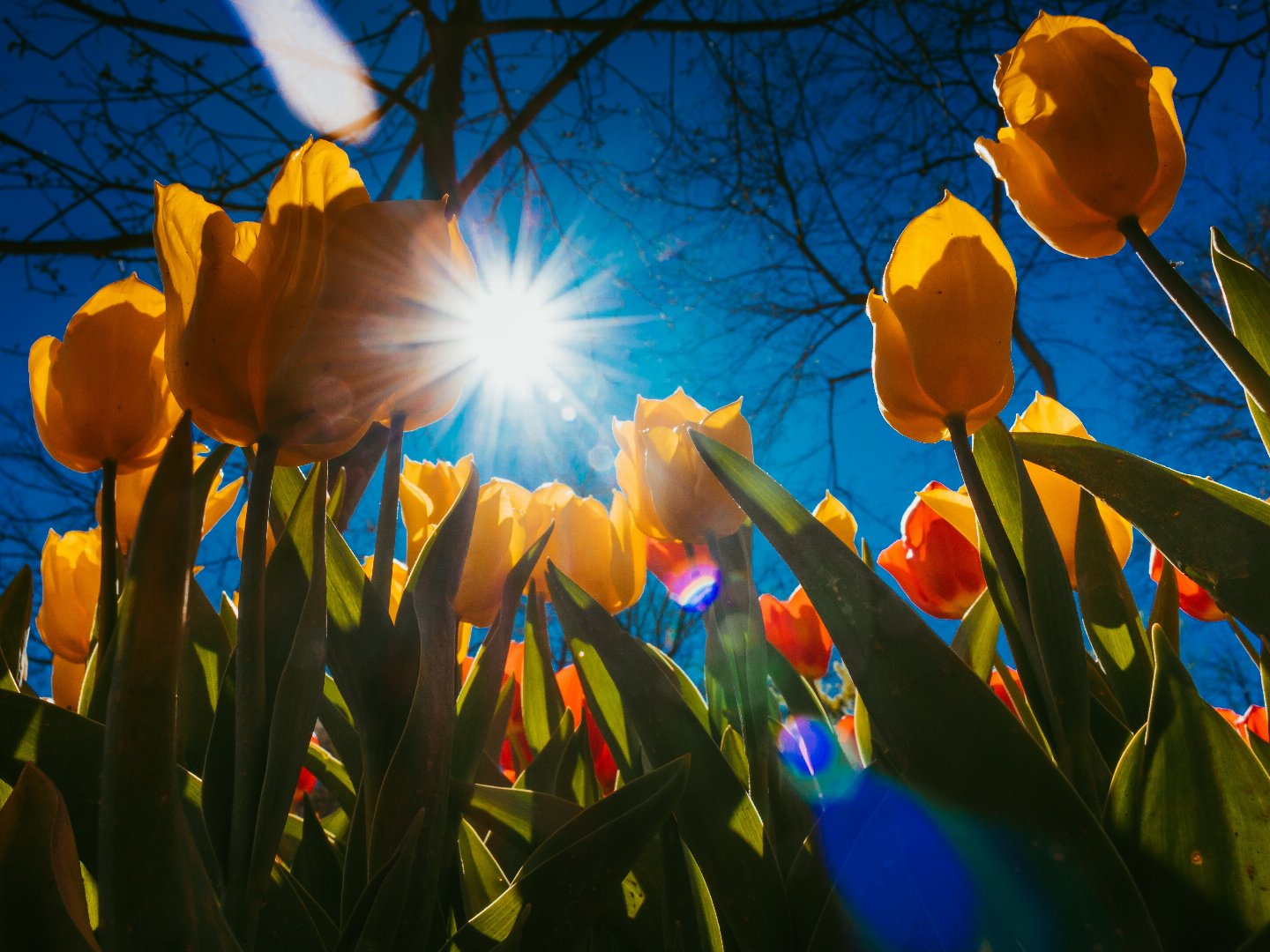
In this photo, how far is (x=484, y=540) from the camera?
66cm

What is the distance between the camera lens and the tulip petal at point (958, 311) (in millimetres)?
505

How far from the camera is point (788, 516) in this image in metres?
0.44

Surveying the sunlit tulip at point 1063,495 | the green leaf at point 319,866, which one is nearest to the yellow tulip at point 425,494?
the green leaf at point 319,866

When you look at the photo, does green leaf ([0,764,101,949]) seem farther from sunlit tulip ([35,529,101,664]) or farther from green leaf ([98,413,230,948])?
sunlit tulip ([35,529,101,664])

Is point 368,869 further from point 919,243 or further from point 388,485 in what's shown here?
point 919,243

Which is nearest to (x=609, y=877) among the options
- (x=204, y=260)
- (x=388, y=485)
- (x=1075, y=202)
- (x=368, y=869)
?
(x=368, y=869)

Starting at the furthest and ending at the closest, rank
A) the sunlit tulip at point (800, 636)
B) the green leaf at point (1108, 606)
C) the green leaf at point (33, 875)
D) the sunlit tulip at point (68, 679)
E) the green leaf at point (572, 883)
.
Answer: the sunlit tulip at point (800, 636) → the sunlit tulip at point (68, 679) → the green leaf at point (1108, 606) → the green leaf at point (572, 883) → the green leaf at point (33, 875)

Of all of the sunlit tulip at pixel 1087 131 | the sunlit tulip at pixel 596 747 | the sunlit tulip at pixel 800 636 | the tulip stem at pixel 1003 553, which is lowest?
the tulip stem at pixel 1003 553

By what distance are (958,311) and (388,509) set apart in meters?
0.35

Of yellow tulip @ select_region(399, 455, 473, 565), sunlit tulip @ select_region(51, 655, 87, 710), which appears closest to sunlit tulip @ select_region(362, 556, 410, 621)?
yellow tulip @ select_region(399, 455, 473, 565)

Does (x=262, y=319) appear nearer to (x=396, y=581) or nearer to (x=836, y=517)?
(x=396, y=581)

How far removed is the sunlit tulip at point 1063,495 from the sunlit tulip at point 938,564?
0.18 m

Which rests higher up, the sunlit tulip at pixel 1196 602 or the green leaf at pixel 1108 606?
the sunlit tulip at pixel 1196 602

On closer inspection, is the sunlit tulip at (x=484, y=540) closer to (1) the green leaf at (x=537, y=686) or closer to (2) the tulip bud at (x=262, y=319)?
(1) the green leaf at (x=537, y=686)
